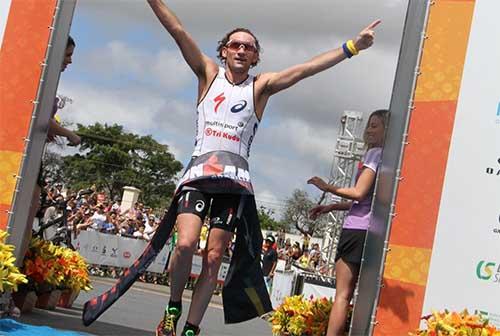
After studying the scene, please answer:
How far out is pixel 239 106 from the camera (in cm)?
463

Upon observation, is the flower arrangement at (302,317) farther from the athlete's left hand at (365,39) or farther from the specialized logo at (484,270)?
the athlete's left hand at (365,39)

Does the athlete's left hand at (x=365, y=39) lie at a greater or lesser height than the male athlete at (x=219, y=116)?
greater

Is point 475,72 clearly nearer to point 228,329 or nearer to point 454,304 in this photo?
point 454,304

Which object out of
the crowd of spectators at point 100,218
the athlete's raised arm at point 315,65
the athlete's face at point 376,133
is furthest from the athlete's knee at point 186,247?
the crowd of spectators at point 100,218

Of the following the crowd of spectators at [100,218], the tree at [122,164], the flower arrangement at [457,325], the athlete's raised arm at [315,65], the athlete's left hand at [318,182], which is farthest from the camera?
the tree at [122,164]

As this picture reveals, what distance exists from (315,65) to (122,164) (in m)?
79.5

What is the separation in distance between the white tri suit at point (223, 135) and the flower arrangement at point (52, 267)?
1.97 meters

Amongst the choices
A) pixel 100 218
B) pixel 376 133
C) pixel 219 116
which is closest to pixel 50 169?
pixel 100 218

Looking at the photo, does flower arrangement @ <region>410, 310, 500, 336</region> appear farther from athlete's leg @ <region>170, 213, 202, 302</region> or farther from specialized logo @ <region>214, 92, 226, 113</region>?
specialized logo @ <region>214, 92, 226, 113</region>

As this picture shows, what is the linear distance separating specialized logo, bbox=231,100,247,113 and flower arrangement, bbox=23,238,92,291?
227 centimetres

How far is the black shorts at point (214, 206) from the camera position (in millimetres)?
4527

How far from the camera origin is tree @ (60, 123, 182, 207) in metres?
81.1

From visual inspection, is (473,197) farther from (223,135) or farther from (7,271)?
(7,271)

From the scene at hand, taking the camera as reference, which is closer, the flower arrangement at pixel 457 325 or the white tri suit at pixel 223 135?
the flower arrangement at pixel 457 325
